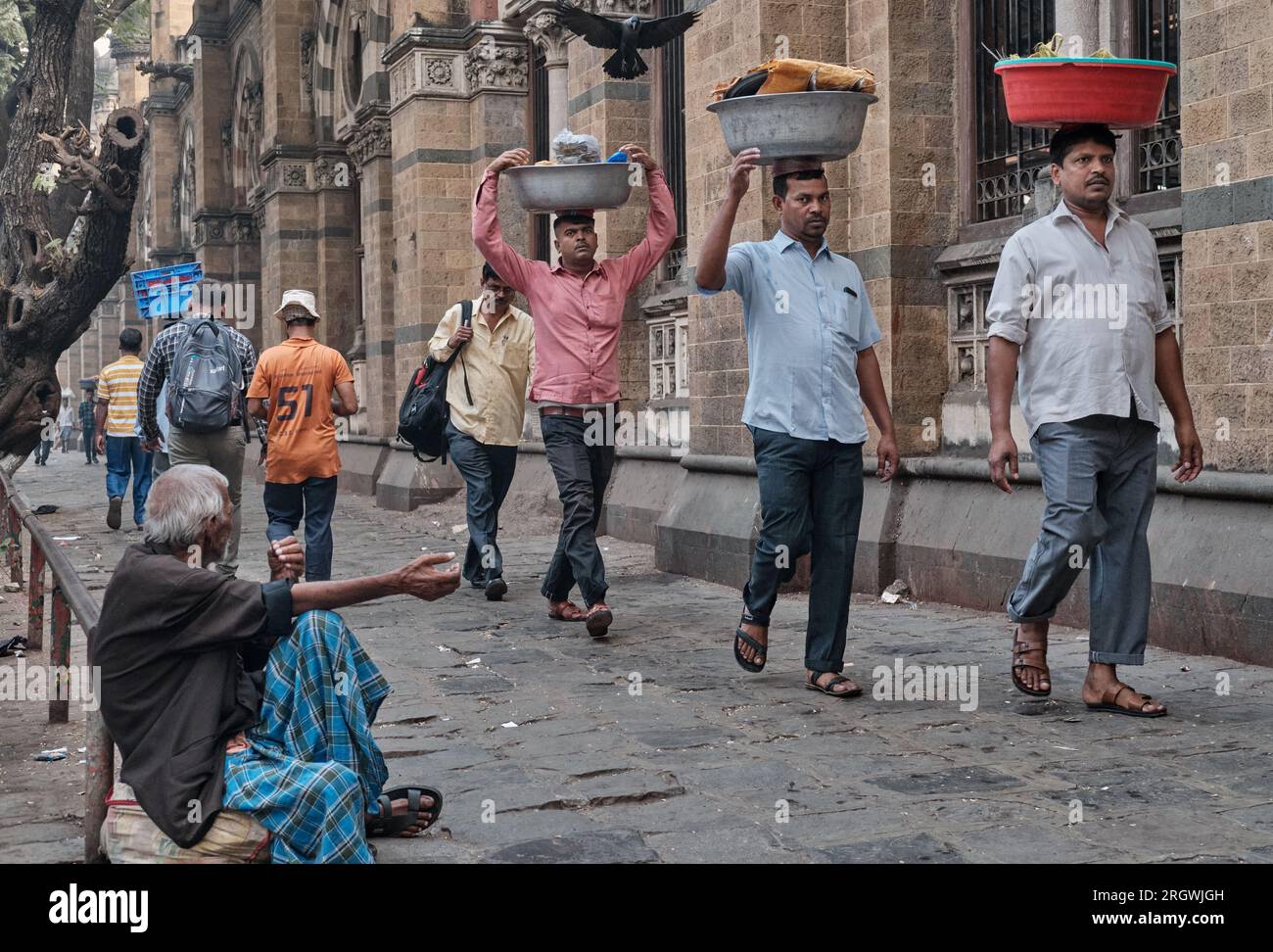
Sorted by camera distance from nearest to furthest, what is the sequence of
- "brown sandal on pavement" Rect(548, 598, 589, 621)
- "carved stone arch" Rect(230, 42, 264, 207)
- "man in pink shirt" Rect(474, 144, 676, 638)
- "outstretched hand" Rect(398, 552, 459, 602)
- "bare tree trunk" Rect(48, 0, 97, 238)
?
"outstretched hand" Rect(398, 552, 459, 602), "man in pink shirt" Rect(474, 144, 676, 638), "brown sandal on pavement" Rect(548, 598, 589, 621), "bare tree trunk" Rect(48, 0, 97, 238), "carved stone arch" Rect(230, 42, 264, 207)

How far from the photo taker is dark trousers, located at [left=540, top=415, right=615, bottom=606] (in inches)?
311

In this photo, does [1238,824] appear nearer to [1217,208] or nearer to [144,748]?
[144,748]

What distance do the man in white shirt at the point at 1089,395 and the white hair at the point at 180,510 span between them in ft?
9.66

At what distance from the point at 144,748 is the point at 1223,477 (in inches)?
189

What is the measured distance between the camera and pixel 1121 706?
575cm

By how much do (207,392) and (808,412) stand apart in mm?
4660

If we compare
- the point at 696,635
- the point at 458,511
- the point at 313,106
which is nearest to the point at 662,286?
the point at 458,511

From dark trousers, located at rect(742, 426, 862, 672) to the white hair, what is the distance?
2.85 m

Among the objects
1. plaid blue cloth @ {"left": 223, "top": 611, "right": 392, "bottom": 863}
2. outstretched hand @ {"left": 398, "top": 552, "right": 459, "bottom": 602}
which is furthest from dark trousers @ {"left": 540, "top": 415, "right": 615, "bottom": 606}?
outstretched hand @ {"left": 398, "top": 552, "right": 459, "bottom": 602}

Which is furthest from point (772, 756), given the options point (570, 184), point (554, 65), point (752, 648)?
point (554, 65)

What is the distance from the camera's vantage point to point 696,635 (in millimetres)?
7973

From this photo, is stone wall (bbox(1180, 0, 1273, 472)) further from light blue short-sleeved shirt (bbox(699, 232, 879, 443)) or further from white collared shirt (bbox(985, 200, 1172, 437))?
light blue short-sleeved shirt (bbox(699, 232, 879, 443))

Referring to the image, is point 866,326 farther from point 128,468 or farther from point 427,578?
point 128,468

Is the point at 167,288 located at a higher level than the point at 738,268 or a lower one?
higher
